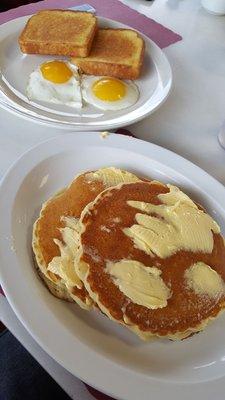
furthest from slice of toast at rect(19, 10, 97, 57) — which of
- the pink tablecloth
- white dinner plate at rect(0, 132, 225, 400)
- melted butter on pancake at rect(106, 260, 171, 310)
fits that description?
melted butter on pancake at rect(106, 260, 171, 310)

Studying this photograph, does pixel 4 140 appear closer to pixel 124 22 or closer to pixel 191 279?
pixel 191 279

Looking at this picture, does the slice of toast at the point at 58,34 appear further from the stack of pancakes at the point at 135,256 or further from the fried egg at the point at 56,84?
the stack of pancakes at the point at 135,256

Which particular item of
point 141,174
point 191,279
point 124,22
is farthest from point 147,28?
point 191,279

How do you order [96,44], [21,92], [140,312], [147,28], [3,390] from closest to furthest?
[140,312] → [3,390] → [21,92] → [96,44] → [147,28]

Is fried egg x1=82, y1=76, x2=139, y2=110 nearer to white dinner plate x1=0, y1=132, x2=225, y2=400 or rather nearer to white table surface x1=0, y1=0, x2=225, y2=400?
white table surface x1=0, y1=0, x2=225, y2=400

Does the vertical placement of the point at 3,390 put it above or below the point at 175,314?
below

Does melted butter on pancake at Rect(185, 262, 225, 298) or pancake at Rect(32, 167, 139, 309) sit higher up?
pancake at Rect(32, 167, 139, 309)

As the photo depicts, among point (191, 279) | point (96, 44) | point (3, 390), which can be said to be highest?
point (96, 44)

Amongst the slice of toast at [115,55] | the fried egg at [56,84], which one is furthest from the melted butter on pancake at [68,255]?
the slice of toast at [115,55]
